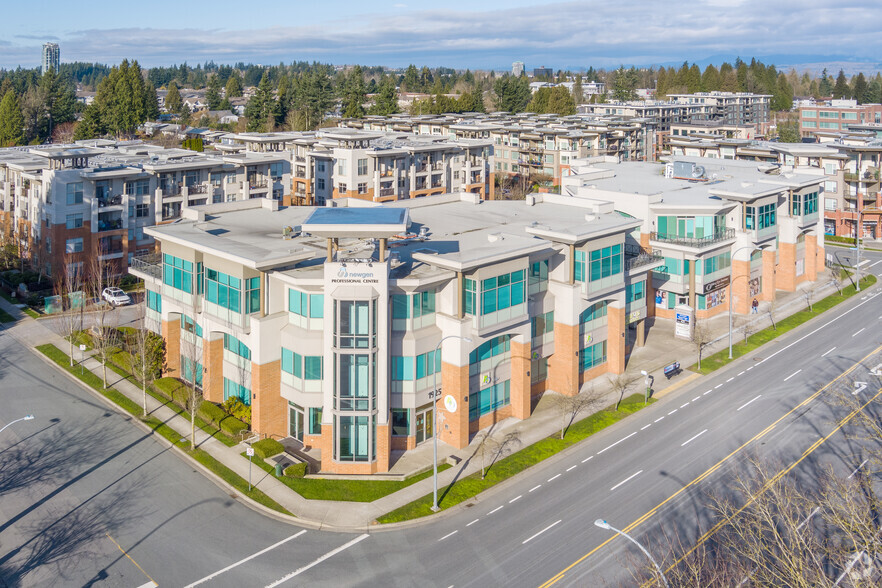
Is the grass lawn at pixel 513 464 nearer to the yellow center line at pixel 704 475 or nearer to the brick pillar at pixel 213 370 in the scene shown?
the yellow center line at pixel 704 475

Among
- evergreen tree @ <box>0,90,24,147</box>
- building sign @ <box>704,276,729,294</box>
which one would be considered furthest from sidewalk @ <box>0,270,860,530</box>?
evergreen tree @ <box>0,90,24,147</box>

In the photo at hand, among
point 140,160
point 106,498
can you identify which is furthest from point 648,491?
point 140,160

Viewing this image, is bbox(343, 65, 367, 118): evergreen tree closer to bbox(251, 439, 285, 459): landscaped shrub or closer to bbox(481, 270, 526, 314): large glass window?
bbox(481, 270, 526, 314): large glass window

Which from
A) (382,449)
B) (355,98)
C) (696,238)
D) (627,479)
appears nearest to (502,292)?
(382,449)

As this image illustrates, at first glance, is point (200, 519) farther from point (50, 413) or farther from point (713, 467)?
point (713, 467)

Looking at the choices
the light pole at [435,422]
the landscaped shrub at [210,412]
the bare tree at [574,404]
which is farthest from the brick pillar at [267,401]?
the bare tree at [574,404]

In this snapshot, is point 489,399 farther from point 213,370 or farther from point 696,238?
point 696,238
